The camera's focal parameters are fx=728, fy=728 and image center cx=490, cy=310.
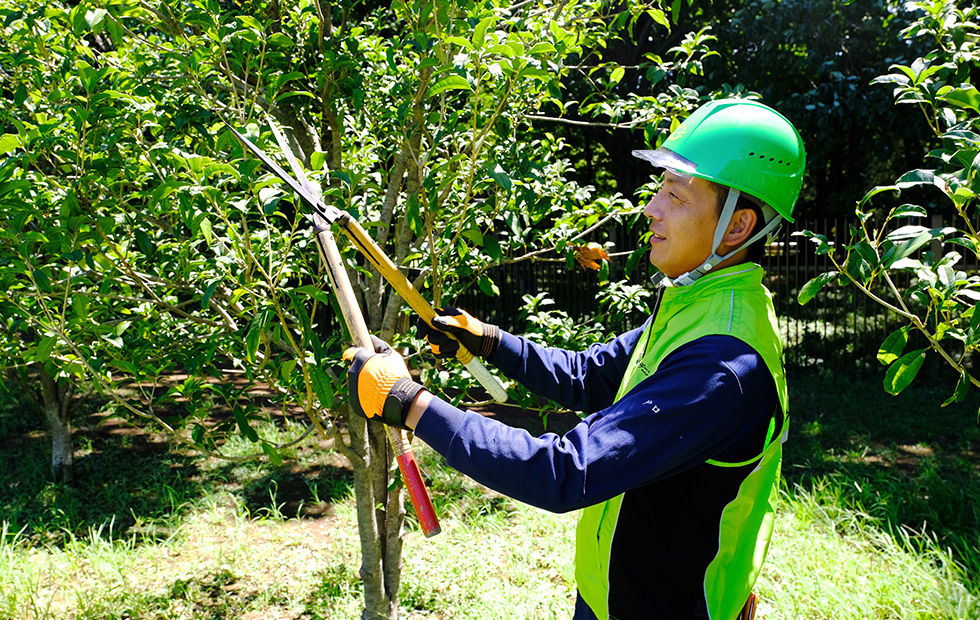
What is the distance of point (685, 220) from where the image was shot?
1824 mm

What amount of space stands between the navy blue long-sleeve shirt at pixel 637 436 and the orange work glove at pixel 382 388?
2.7 inches

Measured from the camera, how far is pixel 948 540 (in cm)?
430

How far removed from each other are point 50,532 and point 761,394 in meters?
4.94

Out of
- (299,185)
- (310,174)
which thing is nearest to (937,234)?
(299,185)

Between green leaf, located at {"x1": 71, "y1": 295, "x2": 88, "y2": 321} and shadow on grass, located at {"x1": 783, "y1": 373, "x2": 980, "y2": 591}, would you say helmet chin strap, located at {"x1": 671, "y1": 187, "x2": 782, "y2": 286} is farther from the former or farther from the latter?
shadow on grass, located at {"x1": 783, "y1": 373, "x2": 980, "y2": 591}

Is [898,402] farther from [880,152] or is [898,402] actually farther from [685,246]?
[685,246]

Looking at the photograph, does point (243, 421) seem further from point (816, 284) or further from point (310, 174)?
point (816, 284)

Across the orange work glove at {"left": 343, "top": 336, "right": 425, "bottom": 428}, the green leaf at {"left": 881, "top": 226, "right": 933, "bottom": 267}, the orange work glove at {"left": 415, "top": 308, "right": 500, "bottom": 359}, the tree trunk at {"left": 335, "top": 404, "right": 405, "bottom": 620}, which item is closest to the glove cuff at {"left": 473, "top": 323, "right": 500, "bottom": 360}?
the orange work glove at {"left": 415, "top": 308, "right": 500, "bottom": 359}

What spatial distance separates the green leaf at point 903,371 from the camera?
202cm

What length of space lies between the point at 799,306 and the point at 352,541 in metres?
7.64

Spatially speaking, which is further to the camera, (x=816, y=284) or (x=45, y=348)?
(x=45, y=348)

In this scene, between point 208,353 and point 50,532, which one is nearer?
point 208,353

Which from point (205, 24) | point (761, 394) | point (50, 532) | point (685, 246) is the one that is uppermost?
point (205, 24)

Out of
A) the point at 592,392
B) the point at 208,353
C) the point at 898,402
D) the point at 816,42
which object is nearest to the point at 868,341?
the point at 898,402
